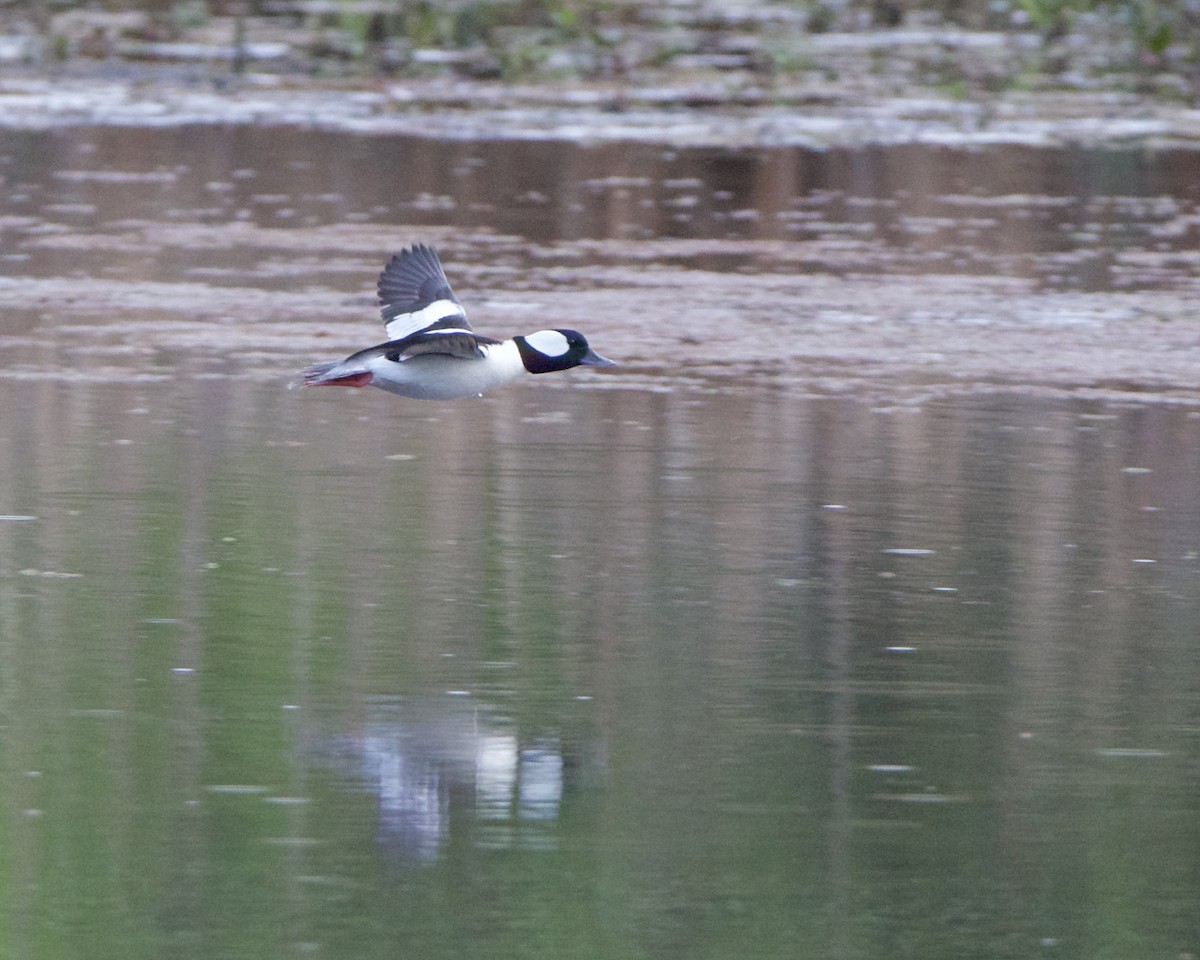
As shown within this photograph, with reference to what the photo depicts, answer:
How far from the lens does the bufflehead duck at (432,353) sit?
8555 mm

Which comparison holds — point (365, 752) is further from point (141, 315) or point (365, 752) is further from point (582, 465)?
point (141, 315)

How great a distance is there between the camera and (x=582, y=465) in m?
9.68

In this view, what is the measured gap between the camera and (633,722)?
6512 millimetres

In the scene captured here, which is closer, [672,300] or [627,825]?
[627,825]

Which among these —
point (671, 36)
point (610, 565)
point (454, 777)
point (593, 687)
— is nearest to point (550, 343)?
point (610, 565)

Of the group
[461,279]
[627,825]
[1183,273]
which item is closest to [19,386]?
[461,279]

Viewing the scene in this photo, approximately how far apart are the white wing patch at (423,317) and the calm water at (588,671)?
0.55 m

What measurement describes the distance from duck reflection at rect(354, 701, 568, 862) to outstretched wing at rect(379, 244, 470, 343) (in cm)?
295

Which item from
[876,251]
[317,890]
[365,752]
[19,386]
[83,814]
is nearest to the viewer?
[317,890]

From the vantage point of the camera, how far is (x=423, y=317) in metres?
9.31

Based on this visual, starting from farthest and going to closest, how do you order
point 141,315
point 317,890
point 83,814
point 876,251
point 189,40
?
point 189,40 → point 876,251 → point 141,315 → point 83,814 → point 317,890

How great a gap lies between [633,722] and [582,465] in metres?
3.24

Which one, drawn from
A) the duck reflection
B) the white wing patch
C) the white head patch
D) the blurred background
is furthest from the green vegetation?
the duck reflection

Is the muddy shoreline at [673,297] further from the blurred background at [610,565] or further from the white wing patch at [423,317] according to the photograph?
the white wing patch at [423,317]
